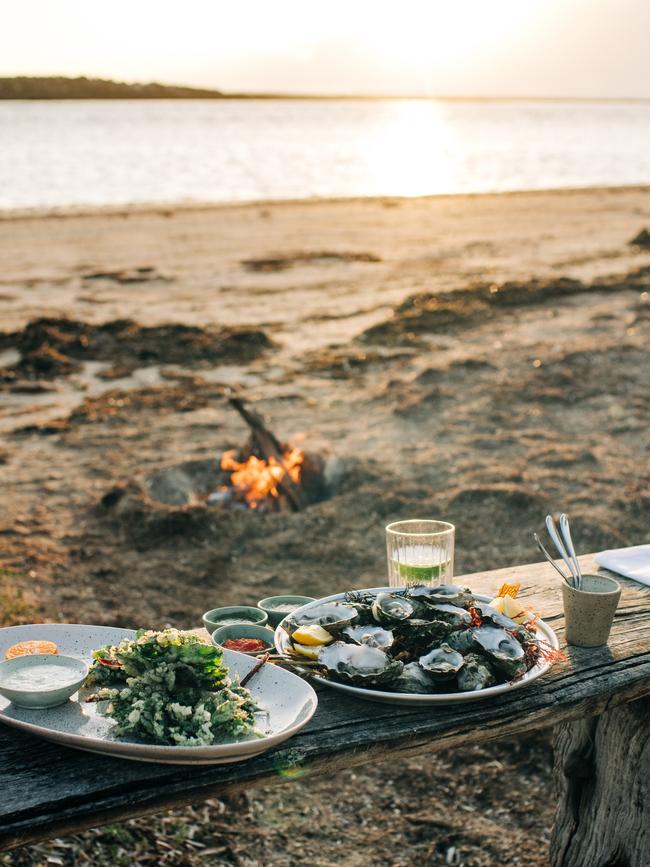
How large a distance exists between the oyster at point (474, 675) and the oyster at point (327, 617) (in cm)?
32

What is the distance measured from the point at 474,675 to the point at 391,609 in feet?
0.91

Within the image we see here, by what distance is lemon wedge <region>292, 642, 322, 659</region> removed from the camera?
249cm

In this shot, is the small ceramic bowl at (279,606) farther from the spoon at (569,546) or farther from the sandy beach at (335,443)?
the sandy beach at (335,443)

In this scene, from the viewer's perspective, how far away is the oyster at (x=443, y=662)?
7.80 ft

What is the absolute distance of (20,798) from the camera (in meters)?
2.06

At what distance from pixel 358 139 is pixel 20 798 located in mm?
129532

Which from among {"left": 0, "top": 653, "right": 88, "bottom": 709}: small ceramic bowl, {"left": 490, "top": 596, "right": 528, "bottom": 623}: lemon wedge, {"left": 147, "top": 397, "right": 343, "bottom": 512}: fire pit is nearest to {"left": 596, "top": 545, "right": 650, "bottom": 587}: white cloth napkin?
{"left": 490, "top": 596, "right": 528, "bottom": 623}: lemon wedge

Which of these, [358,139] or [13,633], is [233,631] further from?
[358,139]

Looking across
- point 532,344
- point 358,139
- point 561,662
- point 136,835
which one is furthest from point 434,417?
point 358,139

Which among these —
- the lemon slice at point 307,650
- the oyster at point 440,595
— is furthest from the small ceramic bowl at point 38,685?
the oyster at point 440,595

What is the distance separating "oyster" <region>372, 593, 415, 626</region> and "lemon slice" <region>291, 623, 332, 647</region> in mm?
143

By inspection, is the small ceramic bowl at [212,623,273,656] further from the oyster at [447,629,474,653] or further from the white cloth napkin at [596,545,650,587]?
the white cloth napkin at [596,545,650,587]

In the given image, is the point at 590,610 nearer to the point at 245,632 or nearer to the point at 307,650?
the point at 307,650

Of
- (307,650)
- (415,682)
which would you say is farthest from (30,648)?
(415,682)
